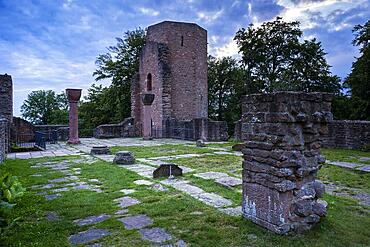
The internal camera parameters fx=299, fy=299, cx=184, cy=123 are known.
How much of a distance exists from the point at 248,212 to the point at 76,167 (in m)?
6.02

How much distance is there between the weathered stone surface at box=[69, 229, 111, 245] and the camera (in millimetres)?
3358

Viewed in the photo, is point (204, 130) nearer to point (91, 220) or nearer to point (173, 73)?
point (173, 73)

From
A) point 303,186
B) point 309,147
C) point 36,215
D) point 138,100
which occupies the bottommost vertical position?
point 36,215

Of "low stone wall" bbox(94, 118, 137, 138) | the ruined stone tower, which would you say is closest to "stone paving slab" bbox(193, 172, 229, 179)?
the ruined stone tower

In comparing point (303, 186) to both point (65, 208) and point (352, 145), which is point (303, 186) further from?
point (352, 145)

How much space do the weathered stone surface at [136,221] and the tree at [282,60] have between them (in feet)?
80.2

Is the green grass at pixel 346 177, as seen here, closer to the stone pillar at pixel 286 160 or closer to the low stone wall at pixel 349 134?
the stone pillar at pixel 286 160

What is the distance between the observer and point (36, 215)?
4293 millimetres

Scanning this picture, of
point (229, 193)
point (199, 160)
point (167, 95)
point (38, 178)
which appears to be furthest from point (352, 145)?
point (167, 95)

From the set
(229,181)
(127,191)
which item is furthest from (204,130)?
(127,191)

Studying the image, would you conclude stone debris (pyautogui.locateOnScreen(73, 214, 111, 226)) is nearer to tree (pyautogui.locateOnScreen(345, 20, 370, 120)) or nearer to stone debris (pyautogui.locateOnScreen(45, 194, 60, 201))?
stone debris (pyautogui.locateOnScreen(45, 194, 60, 201))

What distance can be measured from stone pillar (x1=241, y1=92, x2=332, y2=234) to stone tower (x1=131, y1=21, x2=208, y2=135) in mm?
18426

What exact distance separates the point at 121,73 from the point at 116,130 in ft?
31.8

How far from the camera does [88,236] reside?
3.48 m
